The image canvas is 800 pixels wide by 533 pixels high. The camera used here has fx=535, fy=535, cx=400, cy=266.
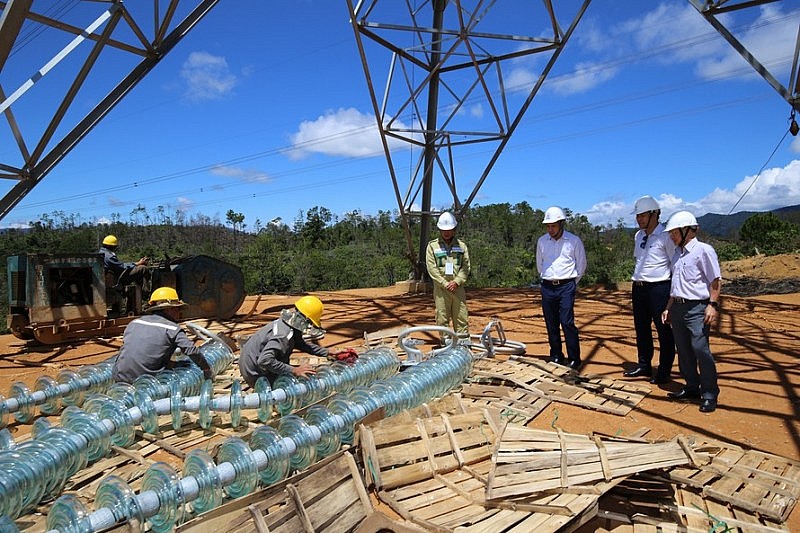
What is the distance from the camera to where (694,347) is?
554 centimetres

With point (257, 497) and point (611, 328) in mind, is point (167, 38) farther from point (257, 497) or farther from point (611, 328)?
point (611, 328)

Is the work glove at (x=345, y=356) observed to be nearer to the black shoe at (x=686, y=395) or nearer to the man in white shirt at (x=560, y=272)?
the man in white shirt at (x=560, y=272)

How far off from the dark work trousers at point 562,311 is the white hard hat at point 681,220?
156cm

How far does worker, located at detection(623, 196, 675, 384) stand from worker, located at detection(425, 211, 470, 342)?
2.39m

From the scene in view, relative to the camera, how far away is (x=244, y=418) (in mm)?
5688

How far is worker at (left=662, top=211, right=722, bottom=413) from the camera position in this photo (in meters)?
5.45

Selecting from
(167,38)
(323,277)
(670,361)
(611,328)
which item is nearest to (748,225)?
(323,277)

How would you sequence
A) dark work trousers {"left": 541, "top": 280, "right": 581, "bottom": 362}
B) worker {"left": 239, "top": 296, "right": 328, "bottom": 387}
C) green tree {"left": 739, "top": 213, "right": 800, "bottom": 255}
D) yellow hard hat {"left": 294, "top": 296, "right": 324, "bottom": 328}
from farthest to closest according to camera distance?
1. green tree {"left": 739, "top": 213, "right": 800, "bottom": 255}
2. dark work trousers {"left": 541, "top": 280, "right": 581, "bottom": 362}
3. yellow hard hat {"left": 294, "top": 296, "right": 324, "bottom": 328}
4. worker {"left": 239, "top": 296, "right": 328, "bottom": 387}

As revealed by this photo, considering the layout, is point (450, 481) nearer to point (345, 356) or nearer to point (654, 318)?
point (345, 356)

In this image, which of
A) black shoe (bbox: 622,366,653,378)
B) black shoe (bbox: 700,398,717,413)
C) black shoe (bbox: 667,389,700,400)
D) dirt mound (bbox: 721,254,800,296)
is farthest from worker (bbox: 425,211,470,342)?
dirt mound (bbox: 721,254,800,296)

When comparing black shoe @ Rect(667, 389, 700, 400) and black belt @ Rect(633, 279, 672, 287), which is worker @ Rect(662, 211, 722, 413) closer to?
black shoe @ Rect(667, 389, 700, 400)

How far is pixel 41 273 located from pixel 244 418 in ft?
18.6

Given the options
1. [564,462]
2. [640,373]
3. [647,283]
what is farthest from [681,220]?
[564,462]

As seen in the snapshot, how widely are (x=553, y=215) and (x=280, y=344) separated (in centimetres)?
399
